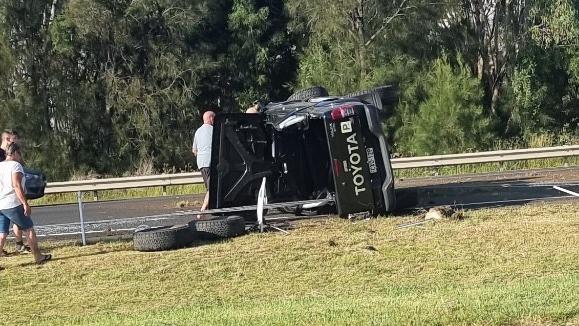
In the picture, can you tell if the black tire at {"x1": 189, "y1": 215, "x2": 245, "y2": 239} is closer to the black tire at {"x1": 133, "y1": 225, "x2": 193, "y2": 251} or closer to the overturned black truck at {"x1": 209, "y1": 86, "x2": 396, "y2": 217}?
the black tire at {"x1": 133, "y1": 225, "x2": 193, "y2": 251}

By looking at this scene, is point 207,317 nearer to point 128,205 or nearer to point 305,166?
point 305,166

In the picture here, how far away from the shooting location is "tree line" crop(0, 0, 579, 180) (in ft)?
108

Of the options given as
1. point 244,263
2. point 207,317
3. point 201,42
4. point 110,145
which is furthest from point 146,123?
point 207,317

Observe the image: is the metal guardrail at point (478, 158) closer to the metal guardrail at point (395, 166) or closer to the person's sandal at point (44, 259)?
the metal guardrail at point (395, 166)

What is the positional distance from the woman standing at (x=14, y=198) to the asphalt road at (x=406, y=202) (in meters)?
2.86

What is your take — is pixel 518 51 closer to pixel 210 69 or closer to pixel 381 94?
pixel 210 69

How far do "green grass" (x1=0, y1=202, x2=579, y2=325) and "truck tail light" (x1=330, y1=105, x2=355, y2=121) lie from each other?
1.54m

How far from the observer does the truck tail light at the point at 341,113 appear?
1224cm

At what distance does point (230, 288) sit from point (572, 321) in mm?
3826

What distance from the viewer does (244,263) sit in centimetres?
1024

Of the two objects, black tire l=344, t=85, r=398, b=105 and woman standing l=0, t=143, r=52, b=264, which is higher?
black tire l=344, t=85, r=398, b=105

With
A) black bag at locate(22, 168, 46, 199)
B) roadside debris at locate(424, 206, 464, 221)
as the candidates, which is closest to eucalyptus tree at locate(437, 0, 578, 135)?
roadside debris at locate(424, 206, 464, 221)

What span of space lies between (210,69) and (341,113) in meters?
23.2

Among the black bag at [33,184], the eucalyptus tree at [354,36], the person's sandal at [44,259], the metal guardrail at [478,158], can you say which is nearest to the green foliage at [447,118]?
the eucalyptus tree at [354,36]
